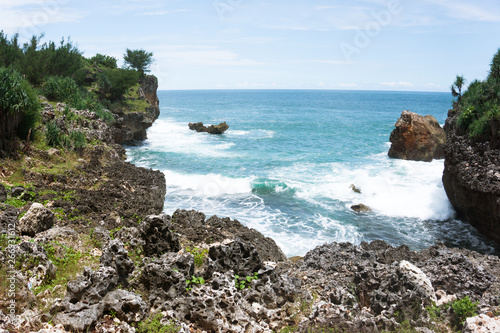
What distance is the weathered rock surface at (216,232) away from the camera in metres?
10.8

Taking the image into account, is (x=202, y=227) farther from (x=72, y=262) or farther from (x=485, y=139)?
(x=485, y=139)

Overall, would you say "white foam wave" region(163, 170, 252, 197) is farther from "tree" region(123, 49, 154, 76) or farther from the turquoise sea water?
"tree" region(123, 49, 154, 76)

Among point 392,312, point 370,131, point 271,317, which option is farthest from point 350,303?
point 370,131

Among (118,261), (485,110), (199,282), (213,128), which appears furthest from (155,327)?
(213,128)

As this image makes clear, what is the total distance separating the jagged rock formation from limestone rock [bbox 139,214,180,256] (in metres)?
13.9

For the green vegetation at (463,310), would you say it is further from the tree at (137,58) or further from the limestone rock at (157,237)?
the tree at (137,58)

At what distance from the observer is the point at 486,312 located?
21.9 feet

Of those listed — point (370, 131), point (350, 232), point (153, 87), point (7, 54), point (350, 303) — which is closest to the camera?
point (350, 303)

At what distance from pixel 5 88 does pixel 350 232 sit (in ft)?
56.3

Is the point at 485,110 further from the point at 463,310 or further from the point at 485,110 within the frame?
the point at 463,310

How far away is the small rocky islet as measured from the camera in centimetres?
600

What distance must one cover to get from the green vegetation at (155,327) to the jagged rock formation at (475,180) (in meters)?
14.9

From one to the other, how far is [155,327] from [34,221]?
5.14 meters

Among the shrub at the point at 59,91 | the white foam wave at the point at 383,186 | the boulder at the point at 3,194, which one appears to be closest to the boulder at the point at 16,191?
the boulder at the point at 3,194
